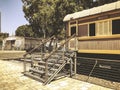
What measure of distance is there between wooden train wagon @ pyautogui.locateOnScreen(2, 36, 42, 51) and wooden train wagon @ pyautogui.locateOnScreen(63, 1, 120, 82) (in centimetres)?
2238

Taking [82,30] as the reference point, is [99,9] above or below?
above

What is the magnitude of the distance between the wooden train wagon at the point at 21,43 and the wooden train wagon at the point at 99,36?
22379 millimetres

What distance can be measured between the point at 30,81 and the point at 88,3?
21721 millimetres

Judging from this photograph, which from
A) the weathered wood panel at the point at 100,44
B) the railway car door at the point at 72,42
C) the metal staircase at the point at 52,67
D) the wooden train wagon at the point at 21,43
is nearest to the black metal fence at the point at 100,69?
the weathered wood panel at the point at 100,44

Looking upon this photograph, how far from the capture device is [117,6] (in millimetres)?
10625

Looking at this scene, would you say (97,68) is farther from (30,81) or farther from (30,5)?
(30,5)

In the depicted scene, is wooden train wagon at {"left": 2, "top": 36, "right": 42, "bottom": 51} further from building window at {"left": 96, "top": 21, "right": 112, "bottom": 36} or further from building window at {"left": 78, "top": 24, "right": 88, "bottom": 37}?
building window at {"left": 96, "top": 21, "right": 112, "bottom": 36}

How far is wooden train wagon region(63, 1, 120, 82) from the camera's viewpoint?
431 inches

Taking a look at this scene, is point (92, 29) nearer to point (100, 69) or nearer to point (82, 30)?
point (82, 30)

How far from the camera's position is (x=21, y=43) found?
38875 mm

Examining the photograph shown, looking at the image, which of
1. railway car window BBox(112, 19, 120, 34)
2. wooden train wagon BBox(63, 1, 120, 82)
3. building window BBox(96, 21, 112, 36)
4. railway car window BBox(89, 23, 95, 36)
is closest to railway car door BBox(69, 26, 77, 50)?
wooden train wagon BBox(63, 1, 120, 82)

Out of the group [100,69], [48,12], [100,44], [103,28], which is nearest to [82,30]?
[103,28]

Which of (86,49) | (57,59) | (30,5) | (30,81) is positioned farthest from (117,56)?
(30,5)

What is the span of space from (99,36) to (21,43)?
96.7 ft
